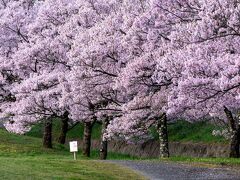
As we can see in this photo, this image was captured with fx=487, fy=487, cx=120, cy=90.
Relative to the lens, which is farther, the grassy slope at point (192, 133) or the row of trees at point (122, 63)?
the grassy slope at point (192, 133)

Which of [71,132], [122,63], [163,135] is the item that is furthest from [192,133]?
[71,132]

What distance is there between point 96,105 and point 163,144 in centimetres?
631

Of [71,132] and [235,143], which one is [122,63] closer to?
[235,143]

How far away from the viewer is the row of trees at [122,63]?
20.3 meters

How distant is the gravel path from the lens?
790 inches

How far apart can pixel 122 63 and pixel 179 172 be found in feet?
35.0

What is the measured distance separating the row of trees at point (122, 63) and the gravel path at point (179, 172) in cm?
283

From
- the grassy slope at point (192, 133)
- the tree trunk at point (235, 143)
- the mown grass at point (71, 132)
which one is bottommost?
the tree trunk at point (235, 143)

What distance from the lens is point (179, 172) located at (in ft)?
71.6

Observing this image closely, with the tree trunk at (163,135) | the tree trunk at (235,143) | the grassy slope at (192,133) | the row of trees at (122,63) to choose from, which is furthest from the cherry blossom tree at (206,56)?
the grassy slope at (192,133)

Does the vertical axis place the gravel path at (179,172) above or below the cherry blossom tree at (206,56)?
below

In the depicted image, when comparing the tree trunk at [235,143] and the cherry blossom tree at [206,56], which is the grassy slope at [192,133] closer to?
the tree trunk at [235,143]

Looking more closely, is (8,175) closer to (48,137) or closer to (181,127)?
(48,137)

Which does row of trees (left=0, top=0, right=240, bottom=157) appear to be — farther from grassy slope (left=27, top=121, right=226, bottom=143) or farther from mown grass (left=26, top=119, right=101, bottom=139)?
mown grass (left=26, top=119, right=101, bottom=139)
